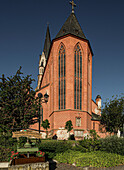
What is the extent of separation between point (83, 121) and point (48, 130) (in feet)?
25.8

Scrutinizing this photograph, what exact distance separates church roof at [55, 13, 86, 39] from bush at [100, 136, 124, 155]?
2759 cm

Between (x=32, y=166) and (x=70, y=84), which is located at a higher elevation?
(x=70, y=84)

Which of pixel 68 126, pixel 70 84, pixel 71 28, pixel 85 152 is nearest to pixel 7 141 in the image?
pixel 85 152

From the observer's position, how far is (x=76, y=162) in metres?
11.2

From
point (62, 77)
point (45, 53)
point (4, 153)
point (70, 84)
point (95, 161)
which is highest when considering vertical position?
point (45, 53)

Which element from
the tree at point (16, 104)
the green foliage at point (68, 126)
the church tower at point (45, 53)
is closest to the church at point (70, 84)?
the green foliage at point (68, 126)

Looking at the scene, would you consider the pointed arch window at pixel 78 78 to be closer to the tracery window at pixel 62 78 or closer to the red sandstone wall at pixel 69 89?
the red sandstone wall at pixel 69 89

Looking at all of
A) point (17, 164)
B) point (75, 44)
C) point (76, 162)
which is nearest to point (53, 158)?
point (76, 162)

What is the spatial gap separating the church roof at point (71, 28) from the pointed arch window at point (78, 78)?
3.25m

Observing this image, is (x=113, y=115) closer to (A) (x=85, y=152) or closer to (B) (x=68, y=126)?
(B) (x=68, y=126)

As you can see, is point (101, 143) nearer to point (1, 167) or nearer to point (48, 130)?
point (1, 167)

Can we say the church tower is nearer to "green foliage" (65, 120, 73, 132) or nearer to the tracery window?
the tracery window

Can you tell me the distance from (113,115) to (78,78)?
10490 millimetres

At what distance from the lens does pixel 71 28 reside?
39.7 m
